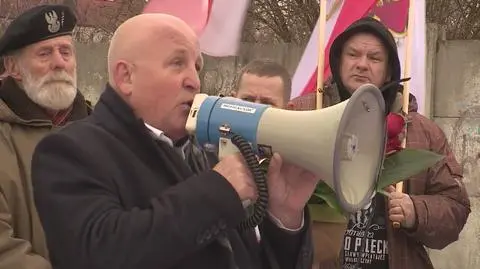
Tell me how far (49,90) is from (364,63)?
128 cm

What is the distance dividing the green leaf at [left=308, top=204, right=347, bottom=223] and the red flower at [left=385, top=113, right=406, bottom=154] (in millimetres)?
442

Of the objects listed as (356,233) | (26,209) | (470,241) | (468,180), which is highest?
(26,209)

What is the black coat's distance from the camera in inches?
58.2

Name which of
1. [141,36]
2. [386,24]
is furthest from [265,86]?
[386,24]

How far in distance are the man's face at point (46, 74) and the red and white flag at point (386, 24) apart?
5.25 ft

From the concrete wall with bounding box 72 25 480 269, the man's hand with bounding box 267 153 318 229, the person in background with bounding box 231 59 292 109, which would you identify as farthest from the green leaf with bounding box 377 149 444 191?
the concrete wall with bounding box 72 25 480 269

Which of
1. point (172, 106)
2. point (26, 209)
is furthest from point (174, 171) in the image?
point (26, 209)

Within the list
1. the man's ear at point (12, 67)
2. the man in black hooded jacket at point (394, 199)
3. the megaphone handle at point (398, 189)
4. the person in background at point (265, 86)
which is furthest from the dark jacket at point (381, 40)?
the man's ear at point (12, 67)

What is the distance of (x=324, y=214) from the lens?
212cm

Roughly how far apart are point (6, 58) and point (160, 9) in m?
2.04

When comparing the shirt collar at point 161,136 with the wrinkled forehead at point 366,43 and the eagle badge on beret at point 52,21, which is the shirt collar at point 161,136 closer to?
the eagle badge on beret at point 52,21

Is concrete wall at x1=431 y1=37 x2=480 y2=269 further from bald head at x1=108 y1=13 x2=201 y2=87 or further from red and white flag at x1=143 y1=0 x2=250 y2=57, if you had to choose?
bald head at x1=108 y1=13 x2=201 y2=87

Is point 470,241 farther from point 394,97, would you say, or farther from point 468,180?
point 394,97

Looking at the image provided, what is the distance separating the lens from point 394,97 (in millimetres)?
2883
